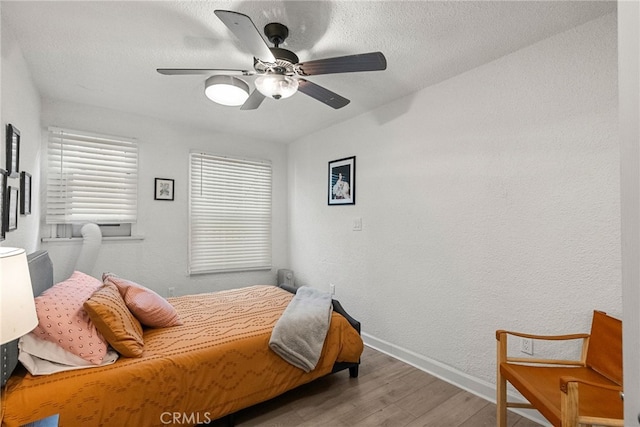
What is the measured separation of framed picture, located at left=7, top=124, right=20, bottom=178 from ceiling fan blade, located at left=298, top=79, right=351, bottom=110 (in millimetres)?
1817

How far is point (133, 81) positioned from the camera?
2.54 metres

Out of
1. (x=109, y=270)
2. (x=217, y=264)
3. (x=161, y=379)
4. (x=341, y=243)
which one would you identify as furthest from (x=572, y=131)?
(x=109, y=270)

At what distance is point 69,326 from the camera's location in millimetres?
1583

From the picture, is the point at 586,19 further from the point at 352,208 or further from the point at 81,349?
the point at 81,349

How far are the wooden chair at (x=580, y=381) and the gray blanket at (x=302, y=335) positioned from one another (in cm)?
115

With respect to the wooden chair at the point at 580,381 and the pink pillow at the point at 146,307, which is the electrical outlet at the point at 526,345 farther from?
the pink pillow at the point at 146,307

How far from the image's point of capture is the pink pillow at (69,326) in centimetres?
153

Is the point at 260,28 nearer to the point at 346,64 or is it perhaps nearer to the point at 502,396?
the point at 346,64

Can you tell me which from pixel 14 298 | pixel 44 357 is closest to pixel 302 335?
pixel 44 357

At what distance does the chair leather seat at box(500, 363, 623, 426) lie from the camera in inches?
53.1

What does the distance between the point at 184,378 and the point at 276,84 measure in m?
1.80

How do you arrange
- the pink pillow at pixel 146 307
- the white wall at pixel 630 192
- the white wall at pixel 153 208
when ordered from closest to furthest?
1. the white wall at pixel 630 192
2. the pink pillow at pixel 146 307
3. the white wall at pixel 153 208

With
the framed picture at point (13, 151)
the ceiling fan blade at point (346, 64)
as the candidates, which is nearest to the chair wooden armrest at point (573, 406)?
the ceiling fan blade at point (346, 64)

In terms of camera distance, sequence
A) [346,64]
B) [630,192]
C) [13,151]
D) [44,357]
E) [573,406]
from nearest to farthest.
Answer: [630,192]
[573,406]
[44,357]
[346,64]
[13,151]
